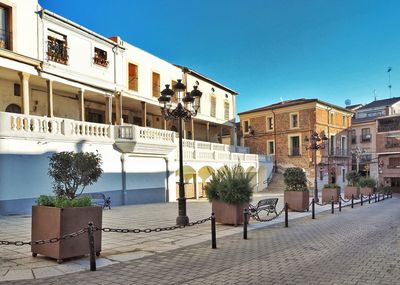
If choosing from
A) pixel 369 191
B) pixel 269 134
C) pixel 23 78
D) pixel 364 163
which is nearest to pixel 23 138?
pixel 23 78

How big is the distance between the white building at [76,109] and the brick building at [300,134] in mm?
14975

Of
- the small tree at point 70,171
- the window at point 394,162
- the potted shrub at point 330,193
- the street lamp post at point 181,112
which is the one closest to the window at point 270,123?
the window at point 394,162

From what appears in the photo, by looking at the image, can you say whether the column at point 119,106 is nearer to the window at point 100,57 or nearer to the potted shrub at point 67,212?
the window at point 100,57

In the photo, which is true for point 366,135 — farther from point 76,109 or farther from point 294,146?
point 76,109

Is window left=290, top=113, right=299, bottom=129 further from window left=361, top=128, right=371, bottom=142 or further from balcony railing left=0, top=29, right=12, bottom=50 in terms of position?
balcony railing left=0, top=29, right=12, bottom=50

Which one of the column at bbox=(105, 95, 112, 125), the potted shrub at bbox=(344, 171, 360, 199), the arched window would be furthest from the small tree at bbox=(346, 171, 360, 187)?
the arched window

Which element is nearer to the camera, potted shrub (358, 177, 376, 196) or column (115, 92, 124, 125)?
column (115, 92, 124, 125)

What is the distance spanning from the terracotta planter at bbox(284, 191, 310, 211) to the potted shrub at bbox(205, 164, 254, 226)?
5408 millimetres

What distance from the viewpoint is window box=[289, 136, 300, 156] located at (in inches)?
1564

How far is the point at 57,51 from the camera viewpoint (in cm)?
1823

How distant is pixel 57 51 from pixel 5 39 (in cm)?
270

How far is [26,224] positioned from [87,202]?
5193mm

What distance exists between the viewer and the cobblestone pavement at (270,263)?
580 cm

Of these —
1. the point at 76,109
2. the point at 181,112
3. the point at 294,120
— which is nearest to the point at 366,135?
the point at 294,120
